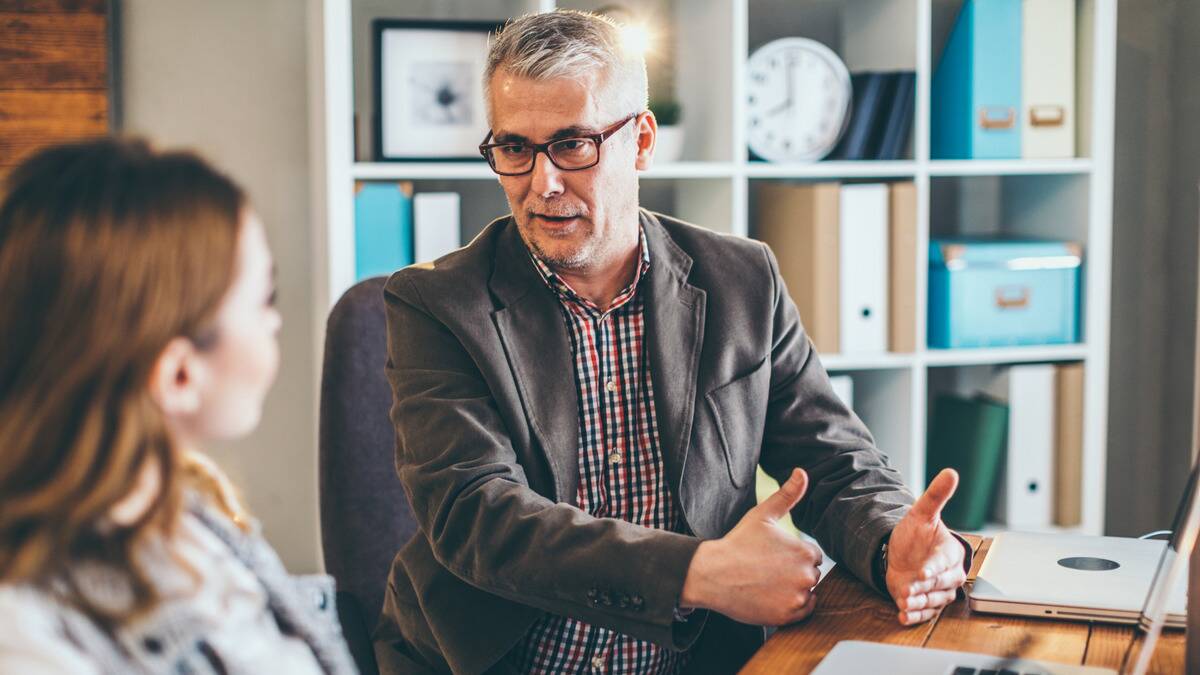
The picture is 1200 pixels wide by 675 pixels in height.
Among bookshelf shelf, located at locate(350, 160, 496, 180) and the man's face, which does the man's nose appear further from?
bookshelf shelf, located at locate(350, 160, 496, 180)

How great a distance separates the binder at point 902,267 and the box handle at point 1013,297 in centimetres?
21

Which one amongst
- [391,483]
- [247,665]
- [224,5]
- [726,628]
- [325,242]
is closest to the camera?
[247,665]

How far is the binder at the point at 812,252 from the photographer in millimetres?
2572

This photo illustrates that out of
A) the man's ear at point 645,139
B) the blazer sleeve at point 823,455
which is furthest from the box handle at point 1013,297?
the man's ear at point 645,139

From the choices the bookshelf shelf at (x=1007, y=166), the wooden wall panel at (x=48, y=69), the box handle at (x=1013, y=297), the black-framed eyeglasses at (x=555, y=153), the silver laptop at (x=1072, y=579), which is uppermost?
the wooden wall panel at (x=48, y=69)

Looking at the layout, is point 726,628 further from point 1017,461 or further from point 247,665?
point 1017,461

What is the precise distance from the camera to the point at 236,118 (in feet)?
8.72

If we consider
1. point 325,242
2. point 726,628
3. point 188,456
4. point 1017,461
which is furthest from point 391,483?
point 1017,461

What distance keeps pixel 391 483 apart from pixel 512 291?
403 millimetres

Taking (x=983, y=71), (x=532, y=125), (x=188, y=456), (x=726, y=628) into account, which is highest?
(x=983, y=71)

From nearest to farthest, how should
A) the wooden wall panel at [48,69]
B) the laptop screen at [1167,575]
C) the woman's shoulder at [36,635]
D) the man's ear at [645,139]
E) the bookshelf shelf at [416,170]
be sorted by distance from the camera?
1. the woman's shoulder at [36,635]
2. the laptop screen at [1167,575]
3. the man's ear at [645,139]
4. the bookshelf shelf at [416,170]
5. the wooden wall panel at [48,69]

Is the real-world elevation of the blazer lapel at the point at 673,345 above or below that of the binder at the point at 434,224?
below

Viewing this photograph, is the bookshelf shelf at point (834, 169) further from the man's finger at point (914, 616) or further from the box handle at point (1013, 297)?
the man's finger at point (914, 616)

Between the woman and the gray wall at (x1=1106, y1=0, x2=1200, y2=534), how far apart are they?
9.16 feet
